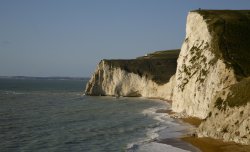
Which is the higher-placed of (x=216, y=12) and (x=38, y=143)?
(x=216, y=12)

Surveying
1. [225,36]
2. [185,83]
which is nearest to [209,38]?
[225,36]

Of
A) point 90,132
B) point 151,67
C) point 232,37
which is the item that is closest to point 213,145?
point 90,132

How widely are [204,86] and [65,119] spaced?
1902cm

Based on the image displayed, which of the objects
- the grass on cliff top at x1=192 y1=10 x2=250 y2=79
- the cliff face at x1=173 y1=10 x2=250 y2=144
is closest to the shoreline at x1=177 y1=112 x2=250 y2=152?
the cliff face at x1=173 y1=10 x2=250 y2=144

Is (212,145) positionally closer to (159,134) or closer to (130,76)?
(159,134)

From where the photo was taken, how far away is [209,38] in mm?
61312

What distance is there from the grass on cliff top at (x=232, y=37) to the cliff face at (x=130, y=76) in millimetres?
47263

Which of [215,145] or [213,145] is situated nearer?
[215,145]

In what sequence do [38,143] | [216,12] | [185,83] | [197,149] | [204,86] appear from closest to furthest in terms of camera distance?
[197,149] < [38,143] < [204,86] < [185,83] < [216,12]

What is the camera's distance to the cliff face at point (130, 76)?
119m

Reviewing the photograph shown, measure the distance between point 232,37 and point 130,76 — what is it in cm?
6510

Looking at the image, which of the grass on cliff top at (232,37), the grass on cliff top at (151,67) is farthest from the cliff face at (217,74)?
the grass on cliff top at (151,67)

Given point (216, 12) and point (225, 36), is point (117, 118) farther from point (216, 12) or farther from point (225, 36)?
point (216, 12)

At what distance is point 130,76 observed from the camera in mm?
123375
